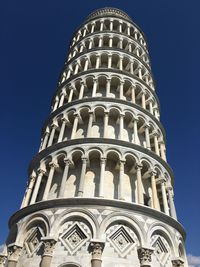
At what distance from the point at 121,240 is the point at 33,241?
4512 millimetres

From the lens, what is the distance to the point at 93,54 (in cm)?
2530

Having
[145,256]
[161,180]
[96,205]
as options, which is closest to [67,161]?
[96,205]

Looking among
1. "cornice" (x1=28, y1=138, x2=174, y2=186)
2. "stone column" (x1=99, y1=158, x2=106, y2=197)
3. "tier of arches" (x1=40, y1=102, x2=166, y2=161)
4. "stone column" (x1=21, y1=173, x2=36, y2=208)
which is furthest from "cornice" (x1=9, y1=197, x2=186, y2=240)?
"tier of arches" (x1=40, y1=102, x2=166, y2=161)

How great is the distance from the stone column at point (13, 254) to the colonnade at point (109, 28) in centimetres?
2185

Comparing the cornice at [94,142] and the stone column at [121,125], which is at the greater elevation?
the stone column at [121,125]

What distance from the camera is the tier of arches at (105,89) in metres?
22.4

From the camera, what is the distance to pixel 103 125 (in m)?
19.7

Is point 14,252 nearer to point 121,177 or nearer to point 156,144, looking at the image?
point 121,177

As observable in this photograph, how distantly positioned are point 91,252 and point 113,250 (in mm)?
1096

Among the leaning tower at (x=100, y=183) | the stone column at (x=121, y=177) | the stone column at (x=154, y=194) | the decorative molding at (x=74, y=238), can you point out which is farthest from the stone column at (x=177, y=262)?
the decorative molding at (x=74, y=238)

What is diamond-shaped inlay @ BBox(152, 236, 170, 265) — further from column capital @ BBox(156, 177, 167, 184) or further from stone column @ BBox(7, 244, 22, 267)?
stone column @ BBox(7, 244, 22, 267)

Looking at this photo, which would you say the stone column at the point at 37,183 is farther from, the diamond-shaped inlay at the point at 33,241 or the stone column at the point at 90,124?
the stone column at the point at 90,124

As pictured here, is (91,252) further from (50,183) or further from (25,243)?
(50,183)

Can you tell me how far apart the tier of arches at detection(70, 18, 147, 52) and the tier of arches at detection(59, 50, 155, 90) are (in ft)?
16.1
